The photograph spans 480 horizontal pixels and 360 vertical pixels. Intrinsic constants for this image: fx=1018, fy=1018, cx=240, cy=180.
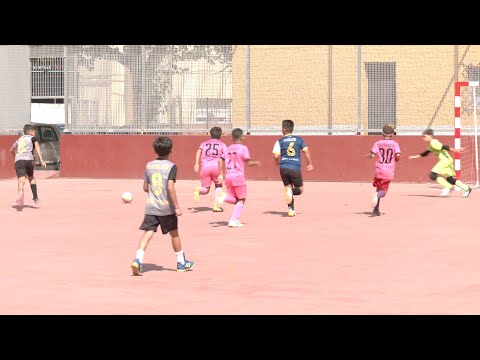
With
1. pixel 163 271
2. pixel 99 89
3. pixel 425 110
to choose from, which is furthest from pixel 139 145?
pixel 163 271

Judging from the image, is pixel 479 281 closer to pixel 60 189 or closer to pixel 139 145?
pixel 60 189

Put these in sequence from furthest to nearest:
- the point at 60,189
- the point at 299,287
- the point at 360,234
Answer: the point at 60,189 → the point at 360,234 → the point at 299,287

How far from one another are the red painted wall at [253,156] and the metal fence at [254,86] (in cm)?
48

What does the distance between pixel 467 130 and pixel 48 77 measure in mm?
12614

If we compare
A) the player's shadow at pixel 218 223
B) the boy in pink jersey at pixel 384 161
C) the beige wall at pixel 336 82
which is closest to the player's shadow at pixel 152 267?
the player's shadow at pixel 218 223

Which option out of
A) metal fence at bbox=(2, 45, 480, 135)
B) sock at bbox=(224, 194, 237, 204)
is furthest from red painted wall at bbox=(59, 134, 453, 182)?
sock at bbox=(224, 194, 237, 204)

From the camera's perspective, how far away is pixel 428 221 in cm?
1650

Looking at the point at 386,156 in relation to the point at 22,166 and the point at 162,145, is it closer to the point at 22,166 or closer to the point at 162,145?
the point at 22,166

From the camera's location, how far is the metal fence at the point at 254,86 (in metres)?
28.6

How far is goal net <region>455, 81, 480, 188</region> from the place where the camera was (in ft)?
84.5

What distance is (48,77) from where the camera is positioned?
31078 mm

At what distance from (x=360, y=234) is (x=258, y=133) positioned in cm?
1508

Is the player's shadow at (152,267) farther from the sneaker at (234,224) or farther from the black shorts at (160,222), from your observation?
the sneaker at (234,224)

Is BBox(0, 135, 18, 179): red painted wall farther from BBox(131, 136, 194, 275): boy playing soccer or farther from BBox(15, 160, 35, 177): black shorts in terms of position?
BBox(131, 136, 194, 275): boy playing soccer
